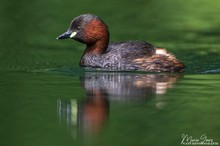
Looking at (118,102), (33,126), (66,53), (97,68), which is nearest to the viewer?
(33,126)

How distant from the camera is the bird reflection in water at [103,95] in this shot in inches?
398

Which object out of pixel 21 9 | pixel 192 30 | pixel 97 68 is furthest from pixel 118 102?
pixel 21 9

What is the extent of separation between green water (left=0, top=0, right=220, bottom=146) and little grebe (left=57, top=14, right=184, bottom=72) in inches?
14.8

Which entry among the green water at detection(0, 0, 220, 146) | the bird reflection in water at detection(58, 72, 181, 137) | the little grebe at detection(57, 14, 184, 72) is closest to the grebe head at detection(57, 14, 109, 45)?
the little grebe at detection(57, 14, 184, 72)

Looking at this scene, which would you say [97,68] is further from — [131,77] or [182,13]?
[182,13]

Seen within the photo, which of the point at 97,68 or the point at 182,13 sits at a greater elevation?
the point at 182,13

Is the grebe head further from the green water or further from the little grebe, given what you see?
the green water

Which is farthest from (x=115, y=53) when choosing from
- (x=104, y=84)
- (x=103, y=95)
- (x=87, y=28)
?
(x=103, y=95)

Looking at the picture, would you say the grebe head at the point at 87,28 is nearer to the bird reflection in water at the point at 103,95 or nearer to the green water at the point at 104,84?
the green water at the point at 104,84

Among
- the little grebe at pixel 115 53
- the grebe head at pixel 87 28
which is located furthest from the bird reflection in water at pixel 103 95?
the grebe head at pixel 87 28

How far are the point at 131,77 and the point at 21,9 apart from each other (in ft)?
26.5

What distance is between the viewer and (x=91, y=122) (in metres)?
10.1

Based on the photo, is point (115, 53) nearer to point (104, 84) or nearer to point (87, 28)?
point (87, 28)

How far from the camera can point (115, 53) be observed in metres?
14.8
